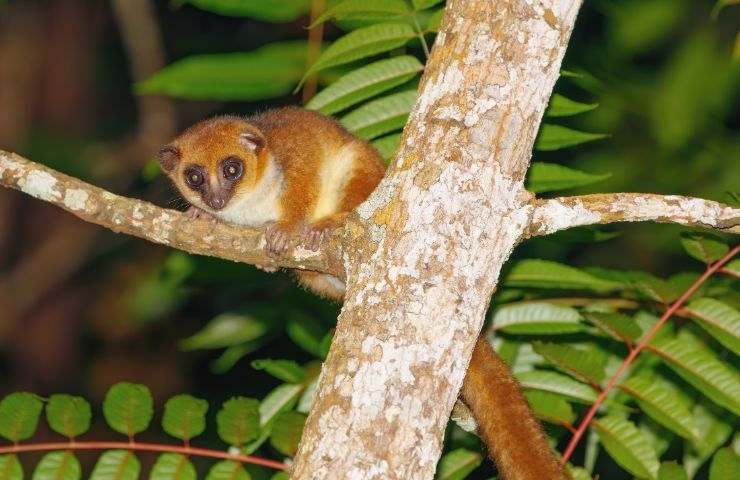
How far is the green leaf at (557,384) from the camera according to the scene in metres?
3.92

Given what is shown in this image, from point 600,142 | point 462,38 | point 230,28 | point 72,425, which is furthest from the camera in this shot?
point 230,28

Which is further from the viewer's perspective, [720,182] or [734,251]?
[720,182]

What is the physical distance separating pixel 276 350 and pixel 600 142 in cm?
281

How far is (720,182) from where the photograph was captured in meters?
5.79

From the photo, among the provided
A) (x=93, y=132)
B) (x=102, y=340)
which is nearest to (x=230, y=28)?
(x=93, y=132)

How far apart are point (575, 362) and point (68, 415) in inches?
79.8

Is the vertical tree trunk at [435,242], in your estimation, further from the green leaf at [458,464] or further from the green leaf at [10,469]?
the green leaf at [10,469]

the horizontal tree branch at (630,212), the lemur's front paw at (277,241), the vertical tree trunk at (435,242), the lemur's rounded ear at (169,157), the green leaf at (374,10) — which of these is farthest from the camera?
the lemur's rounded ear at (169,157)

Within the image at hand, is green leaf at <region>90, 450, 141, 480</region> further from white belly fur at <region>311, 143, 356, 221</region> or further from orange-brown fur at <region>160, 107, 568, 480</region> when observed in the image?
white belly fur at <region>311, 143, 356, 221</region>

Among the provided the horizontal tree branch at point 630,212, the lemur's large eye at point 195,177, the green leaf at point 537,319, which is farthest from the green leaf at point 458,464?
the lemur's large eye at point 195,177

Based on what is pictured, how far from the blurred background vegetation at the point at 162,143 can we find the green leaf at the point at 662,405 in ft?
2.45

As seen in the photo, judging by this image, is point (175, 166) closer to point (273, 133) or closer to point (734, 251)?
point (273, 133)

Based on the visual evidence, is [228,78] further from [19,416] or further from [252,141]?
[19,416]

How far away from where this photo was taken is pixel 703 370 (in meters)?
3.71
